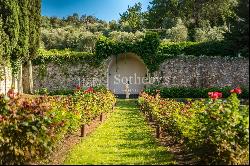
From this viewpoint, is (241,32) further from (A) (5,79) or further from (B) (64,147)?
(A) (5,79)

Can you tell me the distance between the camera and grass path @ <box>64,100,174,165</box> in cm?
830

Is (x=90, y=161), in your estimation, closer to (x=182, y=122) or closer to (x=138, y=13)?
(x=182, y=122)

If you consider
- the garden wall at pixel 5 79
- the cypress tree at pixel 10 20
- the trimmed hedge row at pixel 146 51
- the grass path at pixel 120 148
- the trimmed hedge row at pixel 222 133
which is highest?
the cypress tree at pixel 10 20

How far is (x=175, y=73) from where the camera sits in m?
28.8

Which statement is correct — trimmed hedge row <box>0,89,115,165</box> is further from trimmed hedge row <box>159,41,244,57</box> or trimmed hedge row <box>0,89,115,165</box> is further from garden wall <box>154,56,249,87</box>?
trimmed hedge row <box>159,41,244,57</box>

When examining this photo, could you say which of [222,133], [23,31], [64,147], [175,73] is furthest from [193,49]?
[222,133]

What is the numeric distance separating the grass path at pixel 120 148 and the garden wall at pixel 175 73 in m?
14.8

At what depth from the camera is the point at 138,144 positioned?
406 inches

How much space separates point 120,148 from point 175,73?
19.4 m

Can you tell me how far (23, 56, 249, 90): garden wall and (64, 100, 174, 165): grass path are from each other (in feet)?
48.7

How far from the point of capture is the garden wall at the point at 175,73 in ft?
91.6

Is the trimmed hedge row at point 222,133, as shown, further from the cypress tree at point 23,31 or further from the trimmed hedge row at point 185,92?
the trimmed hedge row at point 185,92

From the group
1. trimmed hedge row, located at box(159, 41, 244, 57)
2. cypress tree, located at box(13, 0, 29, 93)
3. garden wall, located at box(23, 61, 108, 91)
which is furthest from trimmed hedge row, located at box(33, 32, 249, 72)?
cypress tree, located at box(13, 0, 29, 93)

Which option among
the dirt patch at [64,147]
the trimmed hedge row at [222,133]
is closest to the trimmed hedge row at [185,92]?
the dirt patch at [64,147]
